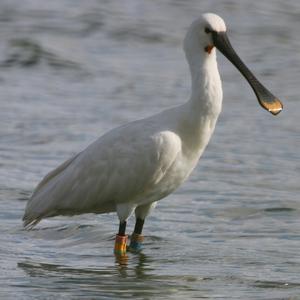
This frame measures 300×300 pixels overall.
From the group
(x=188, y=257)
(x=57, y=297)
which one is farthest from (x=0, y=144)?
(x=57, y=297)

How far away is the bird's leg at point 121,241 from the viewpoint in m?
11.0

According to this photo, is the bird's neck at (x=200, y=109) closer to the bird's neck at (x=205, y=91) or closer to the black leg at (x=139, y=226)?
the bird's neck at (x=205, y=91)

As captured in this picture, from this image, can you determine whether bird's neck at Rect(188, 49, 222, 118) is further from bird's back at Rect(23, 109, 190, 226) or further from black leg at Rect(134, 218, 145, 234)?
black leg at Rect(134, 218, 145, 234)

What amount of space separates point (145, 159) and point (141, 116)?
6537 mm

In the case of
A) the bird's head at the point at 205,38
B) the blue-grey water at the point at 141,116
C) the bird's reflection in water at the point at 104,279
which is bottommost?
the blue-grey water at the point at 141,116

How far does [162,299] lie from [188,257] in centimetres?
147

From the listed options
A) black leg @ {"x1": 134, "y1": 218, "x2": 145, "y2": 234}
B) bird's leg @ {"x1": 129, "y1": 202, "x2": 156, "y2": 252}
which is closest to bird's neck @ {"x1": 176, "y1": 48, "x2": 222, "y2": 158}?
bird's leg @ {"x1": 129, "y1": 202, "x2": 156, "y2": 252}

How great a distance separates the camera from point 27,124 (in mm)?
16672

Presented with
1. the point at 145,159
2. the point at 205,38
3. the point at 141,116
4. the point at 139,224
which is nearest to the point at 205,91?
the point at 205,38

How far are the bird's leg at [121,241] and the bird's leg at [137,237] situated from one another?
113 mm

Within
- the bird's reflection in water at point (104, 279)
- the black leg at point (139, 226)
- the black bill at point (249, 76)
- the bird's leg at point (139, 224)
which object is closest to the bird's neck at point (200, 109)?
the black bill at point (249, 76)

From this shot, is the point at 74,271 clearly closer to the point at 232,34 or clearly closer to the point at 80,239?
the point at 80,239

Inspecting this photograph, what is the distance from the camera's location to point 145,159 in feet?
35.2

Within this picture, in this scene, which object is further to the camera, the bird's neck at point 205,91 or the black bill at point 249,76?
the black bill at point 249,76
